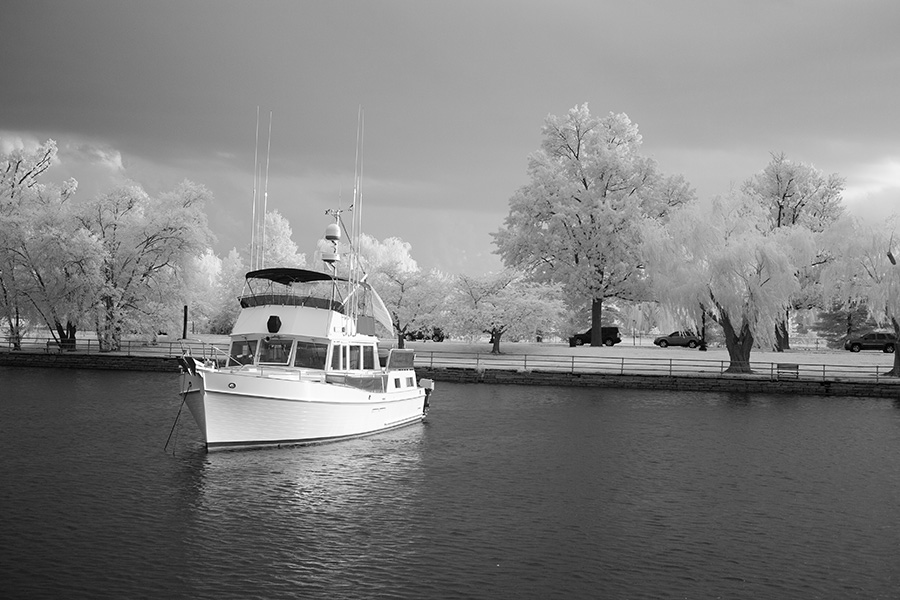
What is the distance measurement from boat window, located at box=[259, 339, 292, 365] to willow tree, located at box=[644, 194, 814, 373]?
31.5 meters

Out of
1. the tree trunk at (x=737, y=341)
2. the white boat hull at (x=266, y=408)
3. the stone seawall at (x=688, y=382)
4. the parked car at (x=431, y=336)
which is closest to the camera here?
the white boat hull at (x=266, y=408)

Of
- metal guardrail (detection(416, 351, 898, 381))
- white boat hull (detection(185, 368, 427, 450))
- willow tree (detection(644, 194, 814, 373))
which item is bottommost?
white boat hull (detection(185, 368, 427, 450))

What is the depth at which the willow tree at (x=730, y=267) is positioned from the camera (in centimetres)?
5381

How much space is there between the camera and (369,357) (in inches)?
1377

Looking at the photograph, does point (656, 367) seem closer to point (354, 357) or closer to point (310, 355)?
point (354, 357)

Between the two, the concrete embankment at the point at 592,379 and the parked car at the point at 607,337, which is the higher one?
the parked car at the point at 607,337

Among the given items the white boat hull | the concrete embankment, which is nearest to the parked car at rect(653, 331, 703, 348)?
the concrete embankment

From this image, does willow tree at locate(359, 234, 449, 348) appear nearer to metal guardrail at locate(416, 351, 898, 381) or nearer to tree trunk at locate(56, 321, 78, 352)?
metal guardrail at locate(416, 351, 898, 381)

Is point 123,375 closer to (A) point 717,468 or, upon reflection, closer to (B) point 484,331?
(B) point 484,331

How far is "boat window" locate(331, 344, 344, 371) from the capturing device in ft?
104

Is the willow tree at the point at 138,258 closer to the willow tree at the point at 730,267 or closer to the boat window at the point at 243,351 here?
the willow tree at the point at 730,267

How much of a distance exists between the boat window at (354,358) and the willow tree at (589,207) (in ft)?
128

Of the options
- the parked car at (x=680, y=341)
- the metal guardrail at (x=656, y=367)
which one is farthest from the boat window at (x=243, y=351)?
the parked car at (x=680, y=341)

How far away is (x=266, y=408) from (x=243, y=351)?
161 inches
